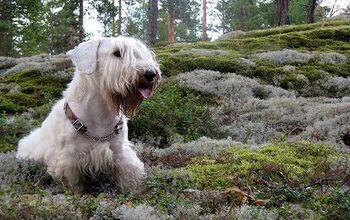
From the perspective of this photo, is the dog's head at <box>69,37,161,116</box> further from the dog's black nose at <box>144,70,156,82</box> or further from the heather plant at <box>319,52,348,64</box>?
the heather plant at <box>319,52,348,64</box>

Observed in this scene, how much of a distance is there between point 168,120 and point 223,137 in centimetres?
104

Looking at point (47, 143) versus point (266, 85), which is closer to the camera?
point (47, 143)

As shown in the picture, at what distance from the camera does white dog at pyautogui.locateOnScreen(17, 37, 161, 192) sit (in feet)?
16.4

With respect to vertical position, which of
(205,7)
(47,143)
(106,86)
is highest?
(205,7)

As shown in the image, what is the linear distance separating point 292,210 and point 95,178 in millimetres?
2091

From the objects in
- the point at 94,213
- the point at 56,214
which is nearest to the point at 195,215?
the point at 94,213

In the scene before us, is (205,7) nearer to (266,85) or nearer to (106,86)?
(266,85)

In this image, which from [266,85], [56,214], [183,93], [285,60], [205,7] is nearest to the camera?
[56,214]

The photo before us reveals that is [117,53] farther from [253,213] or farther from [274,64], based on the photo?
[274,64]

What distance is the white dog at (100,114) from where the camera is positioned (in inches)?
197

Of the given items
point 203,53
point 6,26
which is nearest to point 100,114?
point 203,53

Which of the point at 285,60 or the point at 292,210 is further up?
the point at 285,60

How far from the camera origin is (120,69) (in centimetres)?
494

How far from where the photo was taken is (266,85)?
41.0ft
